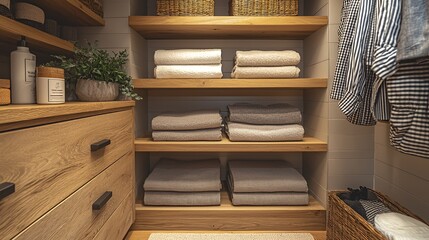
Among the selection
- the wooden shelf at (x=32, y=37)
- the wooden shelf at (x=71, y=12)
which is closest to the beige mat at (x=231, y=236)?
the wooden shelf at (x=32, y=37)

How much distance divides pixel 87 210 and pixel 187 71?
772 millimetres

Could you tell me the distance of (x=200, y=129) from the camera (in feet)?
4.74

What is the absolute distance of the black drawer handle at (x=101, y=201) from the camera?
2.97ft

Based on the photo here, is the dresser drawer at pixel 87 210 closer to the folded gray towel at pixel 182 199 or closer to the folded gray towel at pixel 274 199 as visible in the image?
the folded gray towel at pixel 182 199

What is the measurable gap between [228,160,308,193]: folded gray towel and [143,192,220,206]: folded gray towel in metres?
0.11

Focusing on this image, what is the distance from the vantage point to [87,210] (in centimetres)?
87

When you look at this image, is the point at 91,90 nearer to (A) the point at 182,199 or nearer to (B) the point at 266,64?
(A) the point at 182,199

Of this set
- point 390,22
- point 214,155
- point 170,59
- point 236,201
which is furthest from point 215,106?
point 390,22

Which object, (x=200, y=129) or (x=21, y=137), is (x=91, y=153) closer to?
(x=21, y=137)

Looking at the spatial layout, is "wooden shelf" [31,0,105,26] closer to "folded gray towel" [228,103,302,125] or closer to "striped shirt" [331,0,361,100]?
"folded gray towel" [228,103,302,125]

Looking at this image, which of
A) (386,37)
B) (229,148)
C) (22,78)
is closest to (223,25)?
(229,148)

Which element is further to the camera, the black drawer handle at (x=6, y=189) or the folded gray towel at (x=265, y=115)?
the folded gray towel at (x=265, y=115)

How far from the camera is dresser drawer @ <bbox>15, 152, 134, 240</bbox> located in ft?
2.19

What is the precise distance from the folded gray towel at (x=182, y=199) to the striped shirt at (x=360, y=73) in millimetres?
739
